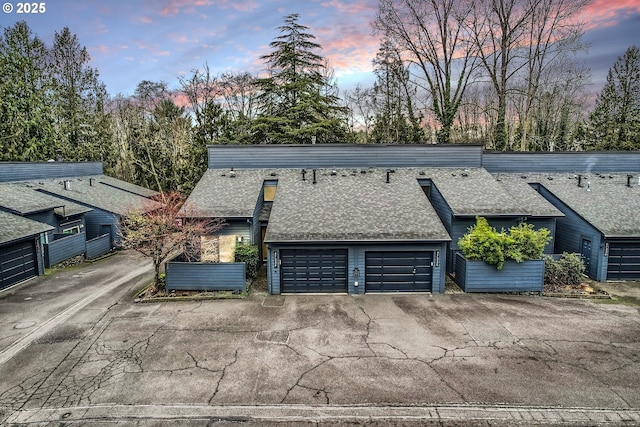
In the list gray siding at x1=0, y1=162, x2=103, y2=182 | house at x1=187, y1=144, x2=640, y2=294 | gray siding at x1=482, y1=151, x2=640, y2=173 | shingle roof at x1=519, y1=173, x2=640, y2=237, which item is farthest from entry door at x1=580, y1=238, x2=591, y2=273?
gray siding at x1=0, y1=162, x2=103, y2=182

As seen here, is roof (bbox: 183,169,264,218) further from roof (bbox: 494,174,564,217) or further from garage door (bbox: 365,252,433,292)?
roof (bbox: 494,174,564,217)

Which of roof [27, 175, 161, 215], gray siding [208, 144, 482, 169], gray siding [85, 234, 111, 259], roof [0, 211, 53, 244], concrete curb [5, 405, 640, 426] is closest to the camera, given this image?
concrete curb [5, 405, 640, 426]

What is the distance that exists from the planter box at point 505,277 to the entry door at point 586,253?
13.9 ft

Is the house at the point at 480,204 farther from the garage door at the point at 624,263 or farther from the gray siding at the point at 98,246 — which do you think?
the gray siding at the point at 98,246

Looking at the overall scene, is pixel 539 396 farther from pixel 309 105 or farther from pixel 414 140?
pixel 414 140

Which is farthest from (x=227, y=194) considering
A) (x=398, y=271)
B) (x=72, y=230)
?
(x=72, y=230)

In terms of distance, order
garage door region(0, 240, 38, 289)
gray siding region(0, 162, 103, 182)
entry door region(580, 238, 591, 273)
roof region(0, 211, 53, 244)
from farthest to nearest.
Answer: gray siding region(0, 162, 103, 182) → entry door region(580, 238, 591, 273) → roof region(0, 211, 53, 244) → garage door region(0, 240, 38, 289)

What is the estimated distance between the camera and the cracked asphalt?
7824 millimetres

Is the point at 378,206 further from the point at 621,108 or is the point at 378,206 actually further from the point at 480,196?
the point at 621,108

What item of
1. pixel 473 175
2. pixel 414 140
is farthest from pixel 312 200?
pixel 414 140

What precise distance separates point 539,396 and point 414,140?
98.0 feet

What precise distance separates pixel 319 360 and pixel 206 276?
7.38 meters

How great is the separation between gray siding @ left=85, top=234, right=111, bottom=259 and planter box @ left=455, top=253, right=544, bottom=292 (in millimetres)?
21479

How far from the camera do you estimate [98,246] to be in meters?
22.1
